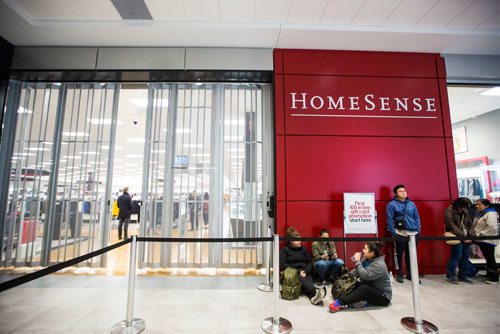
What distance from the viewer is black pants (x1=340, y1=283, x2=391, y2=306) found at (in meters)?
2.67

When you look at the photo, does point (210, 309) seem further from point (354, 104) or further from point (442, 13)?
point (442, 13)

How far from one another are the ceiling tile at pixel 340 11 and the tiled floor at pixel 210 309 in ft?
12.6

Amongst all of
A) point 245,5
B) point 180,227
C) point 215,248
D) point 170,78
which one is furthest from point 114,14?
point 215,248

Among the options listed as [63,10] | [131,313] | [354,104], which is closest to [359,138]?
[354,104]

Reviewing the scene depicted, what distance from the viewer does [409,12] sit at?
11.3 feet

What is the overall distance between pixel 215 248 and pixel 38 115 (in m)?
3.93

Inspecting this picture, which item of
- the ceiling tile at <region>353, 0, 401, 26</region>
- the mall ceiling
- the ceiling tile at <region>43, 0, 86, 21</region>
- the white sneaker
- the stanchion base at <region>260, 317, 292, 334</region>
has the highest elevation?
the ceiling tile at <region>43, 0, 86, 21</region>

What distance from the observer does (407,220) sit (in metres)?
3.60

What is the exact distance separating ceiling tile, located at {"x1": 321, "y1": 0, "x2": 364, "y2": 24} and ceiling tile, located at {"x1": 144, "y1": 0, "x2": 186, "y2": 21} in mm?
2036

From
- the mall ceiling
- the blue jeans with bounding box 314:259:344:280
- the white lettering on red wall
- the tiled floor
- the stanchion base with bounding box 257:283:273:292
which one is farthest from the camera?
the white lettering on red wall

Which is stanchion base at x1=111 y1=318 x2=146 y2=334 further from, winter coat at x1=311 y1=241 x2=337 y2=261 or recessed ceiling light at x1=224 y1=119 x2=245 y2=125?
recessed ceiling light at x1=224 y1=119 x2=245 y2=125

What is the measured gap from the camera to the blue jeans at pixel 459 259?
3.58m

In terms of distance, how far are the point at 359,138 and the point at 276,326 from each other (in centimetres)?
306

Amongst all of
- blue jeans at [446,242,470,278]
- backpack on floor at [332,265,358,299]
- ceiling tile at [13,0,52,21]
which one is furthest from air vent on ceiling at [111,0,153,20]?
blue jeans at [446,242,470,278]
